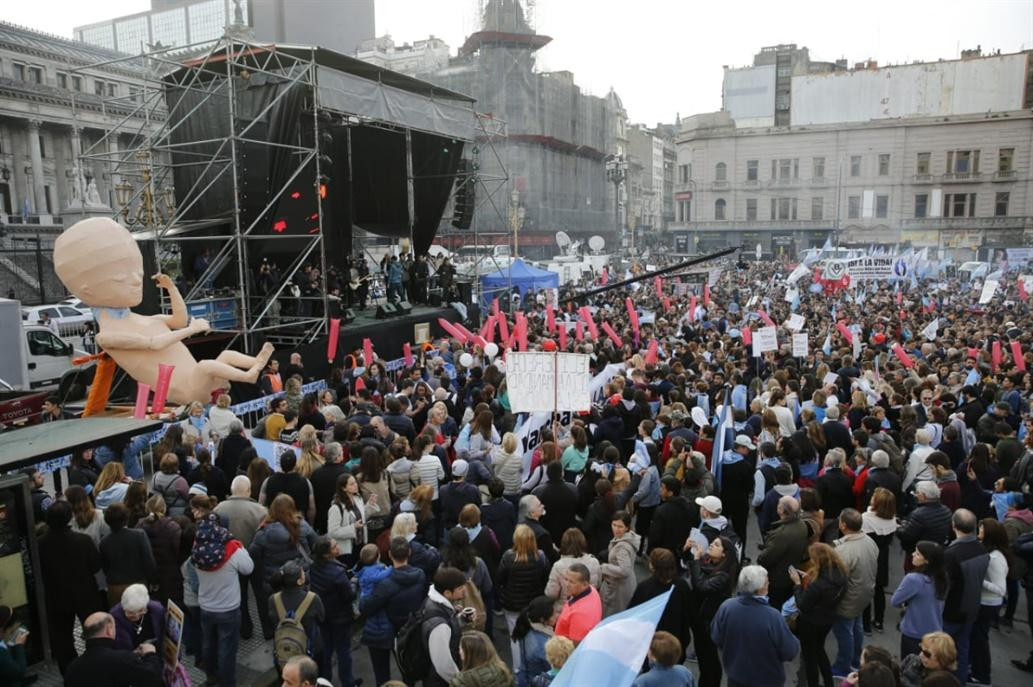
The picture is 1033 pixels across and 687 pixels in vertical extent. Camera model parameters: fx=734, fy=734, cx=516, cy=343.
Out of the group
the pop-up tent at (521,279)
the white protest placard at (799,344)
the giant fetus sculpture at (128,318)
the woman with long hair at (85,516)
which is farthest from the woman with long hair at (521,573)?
the pop-up tent at (521,279)

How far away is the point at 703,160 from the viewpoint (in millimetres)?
64938

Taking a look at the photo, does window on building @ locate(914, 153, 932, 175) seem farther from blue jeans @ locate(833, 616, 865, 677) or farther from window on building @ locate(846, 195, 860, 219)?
blue jeans @ locate(833, 616, 865, 677)

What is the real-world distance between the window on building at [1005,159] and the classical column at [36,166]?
71.8 meters

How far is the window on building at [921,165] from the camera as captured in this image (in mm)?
58906

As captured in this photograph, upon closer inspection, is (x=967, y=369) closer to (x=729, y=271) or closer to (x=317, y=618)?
(x=317, y=618)

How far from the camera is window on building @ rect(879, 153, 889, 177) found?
2356 inches

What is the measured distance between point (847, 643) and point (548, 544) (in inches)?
88.9

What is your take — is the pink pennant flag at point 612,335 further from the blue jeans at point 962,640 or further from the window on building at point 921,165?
the window on building at point 921,165

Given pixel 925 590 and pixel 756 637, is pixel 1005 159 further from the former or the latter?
pixel 756 637

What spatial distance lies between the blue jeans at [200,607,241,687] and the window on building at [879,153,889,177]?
65.3 meters

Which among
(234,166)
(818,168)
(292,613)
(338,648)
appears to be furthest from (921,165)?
(292,613)

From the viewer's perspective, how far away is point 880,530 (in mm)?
5906

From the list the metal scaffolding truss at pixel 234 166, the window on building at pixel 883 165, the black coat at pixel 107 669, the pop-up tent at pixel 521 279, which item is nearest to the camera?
the black coat at pixel 107 669

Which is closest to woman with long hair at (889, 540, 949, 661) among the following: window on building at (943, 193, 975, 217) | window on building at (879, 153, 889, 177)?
window on building at (879, 153, 889, 177)
